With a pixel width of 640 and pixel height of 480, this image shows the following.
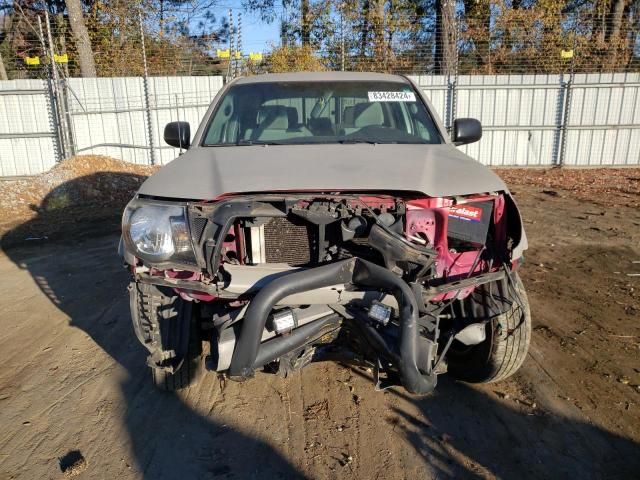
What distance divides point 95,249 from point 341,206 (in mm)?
5084

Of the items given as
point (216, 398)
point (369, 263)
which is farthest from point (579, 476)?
point (216, 398)

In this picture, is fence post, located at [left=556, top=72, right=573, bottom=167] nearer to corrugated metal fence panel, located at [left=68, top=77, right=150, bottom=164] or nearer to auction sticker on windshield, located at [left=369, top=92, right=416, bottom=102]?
auction sticker on windshield, located at [left=369, top=92, right=416, bottom=102]

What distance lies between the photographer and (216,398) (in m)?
3.32

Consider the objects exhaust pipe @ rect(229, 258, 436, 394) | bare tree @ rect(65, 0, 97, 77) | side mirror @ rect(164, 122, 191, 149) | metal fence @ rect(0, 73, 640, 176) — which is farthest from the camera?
bare tree @ rect(65, 0, 97, 77)

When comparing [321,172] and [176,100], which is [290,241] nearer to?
[321,172]

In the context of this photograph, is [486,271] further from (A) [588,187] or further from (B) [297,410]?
(A) [588,187]

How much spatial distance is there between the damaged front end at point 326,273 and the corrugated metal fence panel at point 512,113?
10432 millimetres

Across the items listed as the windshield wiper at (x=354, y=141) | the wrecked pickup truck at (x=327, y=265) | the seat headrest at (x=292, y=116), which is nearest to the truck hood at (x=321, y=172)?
the wrecked pickup truck at (x=327, y=265)

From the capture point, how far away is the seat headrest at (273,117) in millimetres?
4023

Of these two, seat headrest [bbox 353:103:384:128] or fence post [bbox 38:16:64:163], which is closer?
seat headrest [bbox 353:103:384:128]

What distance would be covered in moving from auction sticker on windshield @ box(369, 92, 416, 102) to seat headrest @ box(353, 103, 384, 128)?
0.05 m

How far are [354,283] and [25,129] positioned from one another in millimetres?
12031

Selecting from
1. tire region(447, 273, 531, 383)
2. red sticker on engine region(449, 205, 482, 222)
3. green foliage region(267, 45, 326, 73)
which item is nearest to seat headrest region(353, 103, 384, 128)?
red sticker on engine region(449, 205, 482, 222)

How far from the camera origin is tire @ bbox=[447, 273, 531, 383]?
3021mm
